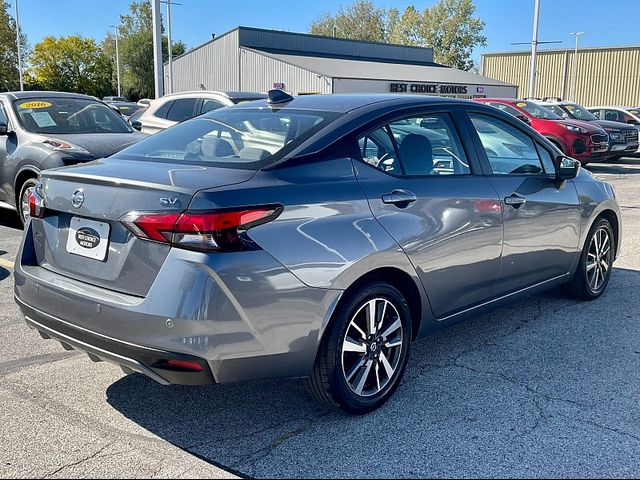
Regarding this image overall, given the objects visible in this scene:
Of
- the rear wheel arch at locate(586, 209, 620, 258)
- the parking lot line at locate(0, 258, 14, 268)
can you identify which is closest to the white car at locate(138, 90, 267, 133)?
the parking lot line at locate(0, 258, 14, 268)

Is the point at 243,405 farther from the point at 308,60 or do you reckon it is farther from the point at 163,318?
the point at 308,60

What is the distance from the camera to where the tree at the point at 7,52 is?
61.8 metres

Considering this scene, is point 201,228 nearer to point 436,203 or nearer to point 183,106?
point 436,203

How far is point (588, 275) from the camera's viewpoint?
545 centimetres

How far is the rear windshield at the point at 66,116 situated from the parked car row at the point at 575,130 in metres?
9.73

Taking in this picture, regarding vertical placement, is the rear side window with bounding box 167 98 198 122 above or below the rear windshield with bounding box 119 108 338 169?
above

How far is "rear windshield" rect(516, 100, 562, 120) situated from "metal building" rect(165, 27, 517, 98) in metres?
19.1

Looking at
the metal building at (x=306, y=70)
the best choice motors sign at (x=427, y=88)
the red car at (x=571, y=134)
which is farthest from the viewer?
the best choice motors sign at (x=427, y=88)

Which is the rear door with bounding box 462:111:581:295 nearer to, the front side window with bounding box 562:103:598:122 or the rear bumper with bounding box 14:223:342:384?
the rear bumper with bounding box 14:223:342:384

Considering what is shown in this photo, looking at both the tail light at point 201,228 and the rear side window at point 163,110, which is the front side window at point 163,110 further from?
the tail light at point 201,228

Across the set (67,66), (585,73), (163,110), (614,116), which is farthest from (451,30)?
(163,110)

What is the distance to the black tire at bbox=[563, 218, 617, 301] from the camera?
534 centimetres

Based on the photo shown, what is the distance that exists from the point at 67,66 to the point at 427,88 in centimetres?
4300

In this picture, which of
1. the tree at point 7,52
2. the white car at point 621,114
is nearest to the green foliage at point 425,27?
the tree at point 7,52
